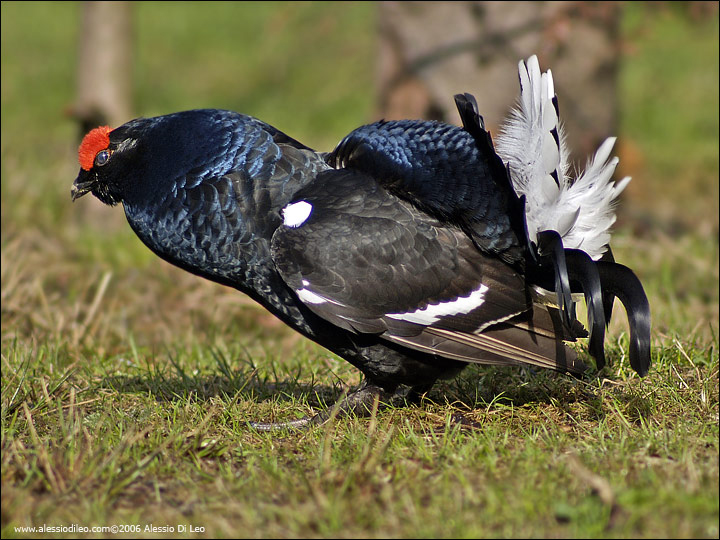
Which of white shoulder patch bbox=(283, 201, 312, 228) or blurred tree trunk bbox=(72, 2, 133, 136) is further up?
blurred tree trunk bbox=(72, 2, 133, 136)

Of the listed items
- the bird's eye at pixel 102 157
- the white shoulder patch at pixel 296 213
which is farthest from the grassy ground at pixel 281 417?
the bird's eye at pixel 102 157

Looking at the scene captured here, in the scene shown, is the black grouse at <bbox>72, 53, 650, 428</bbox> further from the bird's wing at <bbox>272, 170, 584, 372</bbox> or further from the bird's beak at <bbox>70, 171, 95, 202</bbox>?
the bird's beak at <bbox>70, 171, 95, 202</bbox>

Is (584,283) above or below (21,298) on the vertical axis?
above

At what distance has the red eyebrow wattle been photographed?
3.62 metres

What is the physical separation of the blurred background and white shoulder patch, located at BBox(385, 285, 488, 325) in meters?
1.55

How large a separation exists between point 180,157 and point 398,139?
3.00 ft

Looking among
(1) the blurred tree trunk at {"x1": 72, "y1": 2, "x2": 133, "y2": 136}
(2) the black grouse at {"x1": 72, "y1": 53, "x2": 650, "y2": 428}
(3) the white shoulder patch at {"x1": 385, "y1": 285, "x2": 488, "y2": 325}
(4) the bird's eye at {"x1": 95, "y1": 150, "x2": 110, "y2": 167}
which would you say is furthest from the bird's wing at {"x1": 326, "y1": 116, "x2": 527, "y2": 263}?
(1) the blurred tree trunk at {"x1": 72, "y1": 2, "x2": 133, "y2": 136}

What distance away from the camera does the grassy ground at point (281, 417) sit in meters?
2.54

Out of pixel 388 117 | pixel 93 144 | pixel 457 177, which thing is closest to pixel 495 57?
pixel 388 117

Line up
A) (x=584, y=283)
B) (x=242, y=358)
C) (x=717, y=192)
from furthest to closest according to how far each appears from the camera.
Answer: (x=717, y=192), (x=242, y=358), (x=584, y=283)

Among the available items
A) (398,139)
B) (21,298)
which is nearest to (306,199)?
(398,139)

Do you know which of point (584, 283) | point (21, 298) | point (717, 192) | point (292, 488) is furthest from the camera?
point (717, 192)

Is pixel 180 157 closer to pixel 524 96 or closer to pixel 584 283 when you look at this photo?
pixel 524 96

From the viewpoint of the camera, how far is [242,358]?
4688mm
